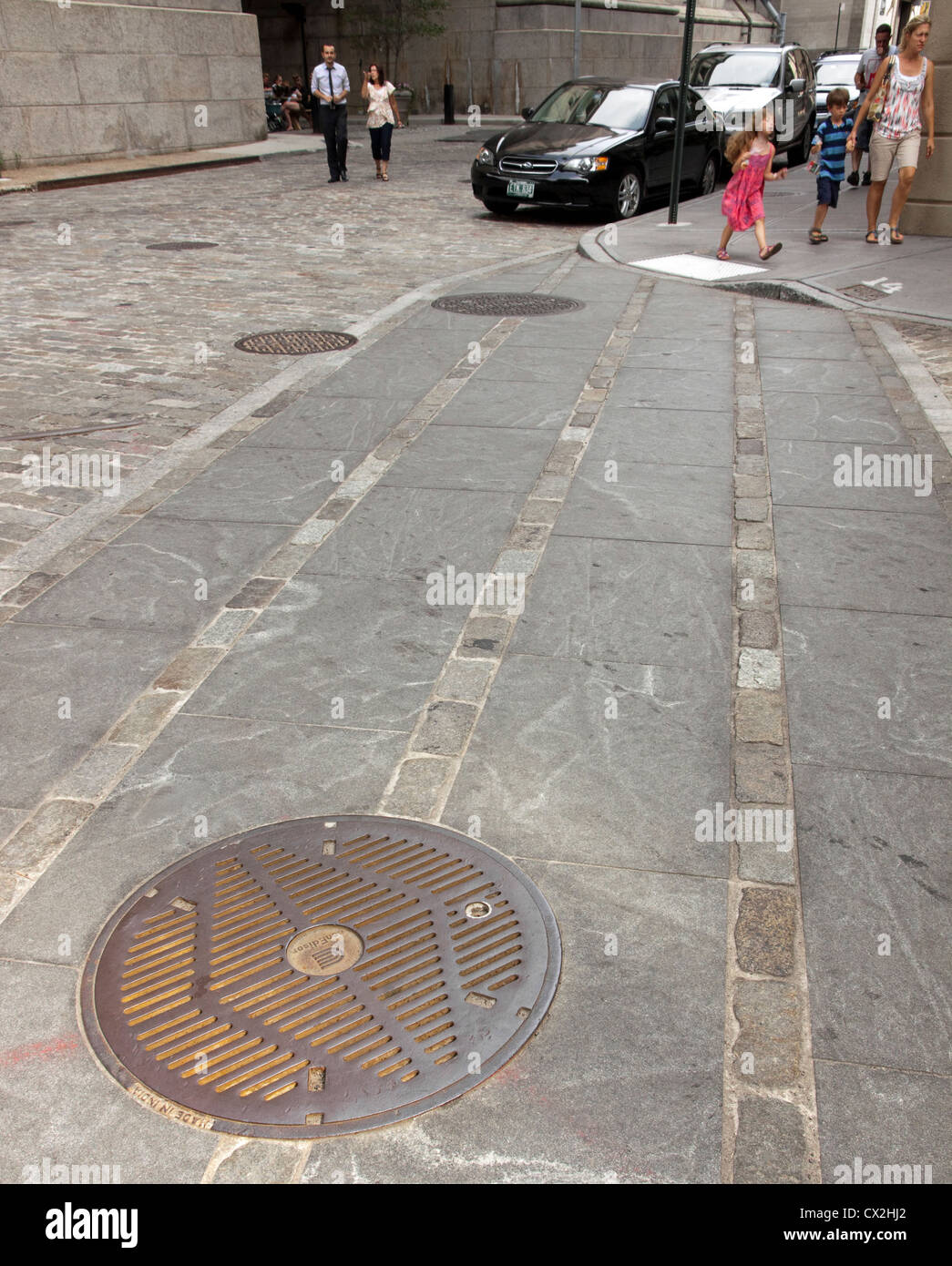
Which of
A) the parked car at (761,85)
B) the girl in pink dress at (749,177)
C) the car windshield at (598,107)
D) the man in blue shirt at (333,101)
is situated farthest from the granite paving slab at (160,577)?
the parked car at (761,85)

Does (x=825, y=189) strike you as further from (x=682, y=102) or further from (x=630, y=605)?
(x=630, y=605)

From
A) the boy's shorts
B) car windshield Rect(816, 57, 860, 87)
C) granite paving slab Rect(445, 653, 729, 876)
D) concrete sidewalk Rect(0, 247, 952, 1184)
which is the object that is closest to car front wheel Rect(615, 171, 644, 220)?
the boy's shorts

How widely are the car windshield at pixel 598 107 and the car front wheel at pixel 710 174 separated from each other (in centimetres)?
241

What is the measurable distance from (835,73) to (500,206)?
11.9m

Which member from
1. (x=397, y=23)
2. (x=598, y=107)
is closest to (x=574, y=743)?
(x=598, y=107)

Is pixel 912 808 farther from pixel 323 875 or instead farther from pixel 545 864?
pixel 323 875

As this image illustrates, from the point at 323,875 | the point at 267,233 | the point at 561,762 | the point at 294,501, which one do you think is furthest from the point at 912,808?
the point at 267,233

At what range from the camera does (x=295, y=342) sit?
30.1 feet

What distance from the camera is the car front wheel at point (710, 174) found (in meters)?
18.6

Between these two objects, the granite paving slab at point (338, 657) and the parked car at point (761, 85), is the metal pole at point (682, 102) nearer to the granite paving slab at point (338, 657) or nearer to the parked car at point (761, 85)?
the parked car at point (761, 85)
